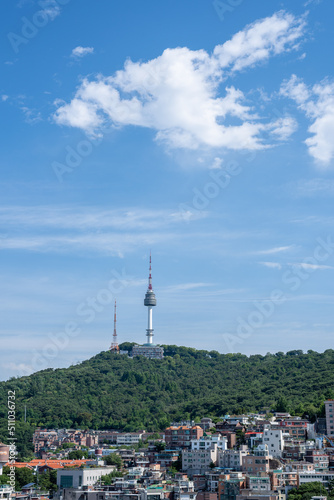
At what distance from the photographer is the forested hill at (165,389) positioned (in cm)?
5556

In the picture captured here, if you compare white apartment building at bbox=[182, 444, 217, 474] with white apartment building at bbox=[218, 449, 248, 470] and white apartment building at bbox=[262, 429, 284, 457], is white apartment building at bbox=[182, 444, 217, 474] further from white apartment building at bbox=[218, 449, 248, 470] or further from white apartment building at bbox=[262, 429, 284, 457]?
white apartment building at bbox=[262, 429, 284, 457]

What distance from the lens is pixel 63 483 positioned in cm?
3697

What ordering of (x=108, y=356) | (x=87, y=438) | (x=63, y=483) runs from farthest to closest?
(x=108, y=356), (x=87, y=438), (x=63, y=483)

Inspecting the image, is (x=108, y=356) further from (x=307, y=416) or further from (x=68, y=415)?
(x=307, y=416)

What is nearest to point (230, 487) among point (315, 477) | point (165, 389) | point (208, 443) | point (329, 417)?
point (315, 477)

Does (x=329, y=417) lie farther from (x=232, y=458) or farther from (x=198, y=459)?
(x=198, y=459)

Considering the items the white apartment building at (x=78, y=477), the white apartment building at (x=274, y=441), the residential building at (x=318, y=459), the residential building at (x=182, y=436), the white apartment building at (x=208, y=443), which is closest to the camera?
the residential building at (x=318, y=459)

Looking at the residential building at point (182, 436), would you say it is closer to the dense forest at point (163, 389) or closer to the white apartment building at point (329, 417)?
the dense forest at point (163, 389)

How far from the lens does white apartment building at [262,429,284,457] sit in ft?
122

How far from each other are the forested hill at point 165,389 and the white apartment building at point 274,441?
255 inches

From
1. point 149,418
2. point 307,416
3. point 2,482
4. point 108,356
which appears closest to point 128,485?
point 2,482

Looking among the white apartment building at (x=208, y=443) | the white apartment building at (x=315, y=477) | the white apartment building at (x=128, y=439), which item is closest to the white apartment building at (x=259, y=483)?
the white apartment building at (x=315, y=477)

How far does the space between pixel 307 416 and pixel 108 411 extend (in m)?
26.4

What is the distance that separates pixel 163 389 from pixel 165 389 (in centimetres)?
25
